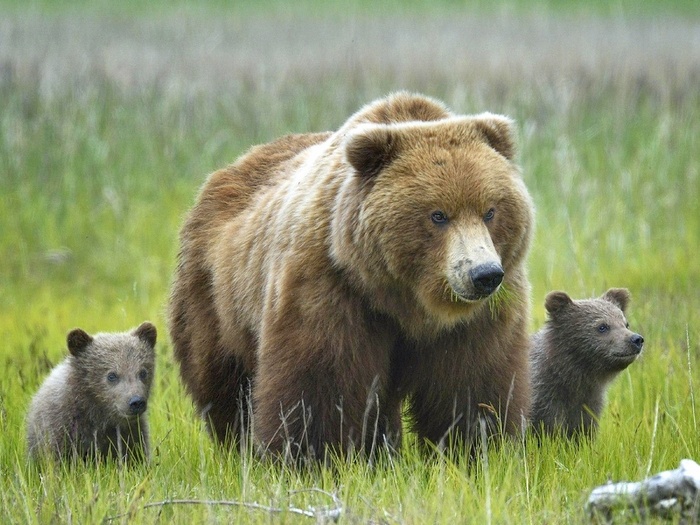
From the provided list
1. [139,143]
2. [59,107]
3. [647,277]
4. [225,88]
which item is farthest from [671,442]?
[225,88]

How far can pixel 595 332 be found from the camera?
6.55 meters

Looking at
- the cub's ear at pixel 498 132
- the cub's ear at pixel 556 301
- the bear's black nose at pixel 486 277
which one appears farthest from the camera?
the cub's ear at pixel 556 301

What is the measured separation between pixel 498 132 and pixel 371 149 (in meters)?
0.68

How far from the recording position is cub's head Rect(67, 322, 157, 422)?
20.4 feet

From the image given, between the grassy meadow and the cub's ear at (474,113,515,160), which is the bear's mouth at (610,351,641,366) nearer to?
the grassy meadow

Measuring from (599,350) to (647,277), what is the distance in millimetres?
4146

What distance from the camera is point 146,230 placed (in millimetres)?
12016

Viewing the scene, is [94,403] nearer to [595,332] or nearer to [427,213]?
[427,213]

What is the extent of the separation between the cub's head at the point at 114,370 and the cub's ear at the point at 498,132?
2.38m

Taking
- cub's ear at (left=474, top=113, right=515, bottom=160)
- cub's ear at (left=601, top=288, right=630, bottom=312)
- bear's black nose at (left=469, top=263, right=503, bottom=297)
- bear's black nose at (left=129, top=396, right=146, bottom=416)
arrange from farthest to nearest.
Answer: cub's ear at (left=601, top=288, right=630, bottom=312), bear's black nose at (left=129, top=396, right=146, bottom=416), cub's ear at (left=474, top=113, right=515, bottom=160), bear's black nose at (left=469, top=263, right=503, bottom=297)

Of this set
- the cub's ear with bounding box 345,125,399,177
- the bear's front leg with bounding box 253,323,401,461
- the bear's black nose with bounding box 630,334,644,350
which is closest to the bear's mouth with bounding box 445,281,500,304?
the bear's front leg with bounding box 253,323,401,461

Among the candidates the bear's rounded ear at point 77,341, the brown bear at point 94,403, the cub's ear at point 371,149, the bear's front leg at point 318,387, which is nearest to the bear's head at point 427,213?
the cub's ear at point 371,149

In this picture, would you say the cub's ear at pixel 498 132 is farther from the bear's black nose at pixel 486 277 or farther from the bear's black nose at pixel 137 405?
the bear's black nose at pixel 137 405

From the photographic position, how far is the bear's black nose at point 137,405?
242 inches
